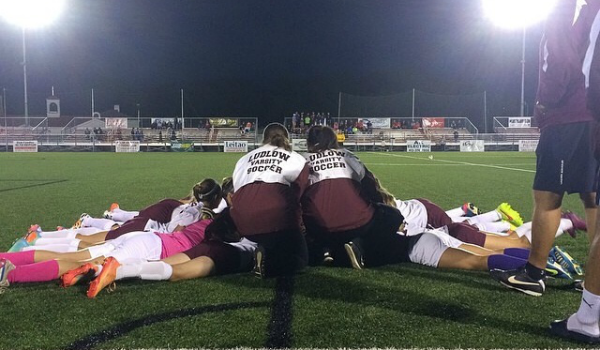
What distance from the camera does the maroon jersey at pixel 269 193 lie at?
3.66m

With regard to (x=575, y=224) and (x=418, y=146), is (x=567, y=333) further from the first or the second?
(x=418, y=146)

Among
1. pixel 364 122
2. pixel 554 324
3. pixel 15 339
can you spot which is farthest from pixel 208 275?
pixel 364 122

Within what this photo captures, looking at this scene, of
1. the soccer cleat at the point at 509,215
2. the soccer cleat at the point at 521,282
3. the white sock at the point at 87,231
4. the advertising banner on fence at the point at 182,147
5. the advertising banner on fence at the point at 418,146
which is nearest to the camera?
the soccer cleat at the point at 521,282

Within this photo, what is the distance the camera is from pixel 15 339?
2.41 m

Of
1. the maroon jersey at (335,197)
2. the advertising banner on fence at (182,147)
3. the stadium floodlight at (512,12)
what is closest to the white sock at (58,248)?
the maroon jersey at (335,197)

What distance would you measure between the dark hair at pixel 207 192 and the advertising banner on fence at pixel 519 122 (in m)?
38.2

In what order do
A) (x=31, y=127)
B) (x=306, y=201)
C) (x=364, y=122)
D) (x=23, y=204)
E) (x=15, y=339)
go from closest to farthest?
1. (x=15, y=339)
2. (x=306, y=201)
3. (x=23, y=204)
4. (x=31, y=127)
5. (x=364, y=122)

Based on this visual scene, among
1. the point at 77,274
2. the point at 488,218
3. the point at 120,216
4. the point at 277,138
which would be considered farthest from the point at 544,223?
the point at 120,216

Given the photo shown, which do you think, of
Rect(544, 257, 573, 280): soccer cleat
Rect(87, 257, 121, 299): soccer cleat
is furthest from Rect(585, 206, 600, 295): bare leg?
Rect(87, 257, 121, 299): soccer cleat

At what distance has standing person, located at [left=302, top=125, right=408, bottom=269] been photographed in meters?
3.82

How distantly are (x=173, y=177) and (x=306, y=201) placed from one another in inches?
406

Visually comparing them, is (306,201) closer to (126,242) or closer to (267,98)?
(126,242)

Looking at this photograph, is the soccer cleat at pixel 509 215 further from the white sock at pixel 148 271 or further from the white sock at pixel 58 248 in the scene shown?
the white sock at pixel 58 248

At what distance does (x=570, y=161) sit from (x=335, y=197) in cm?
171
